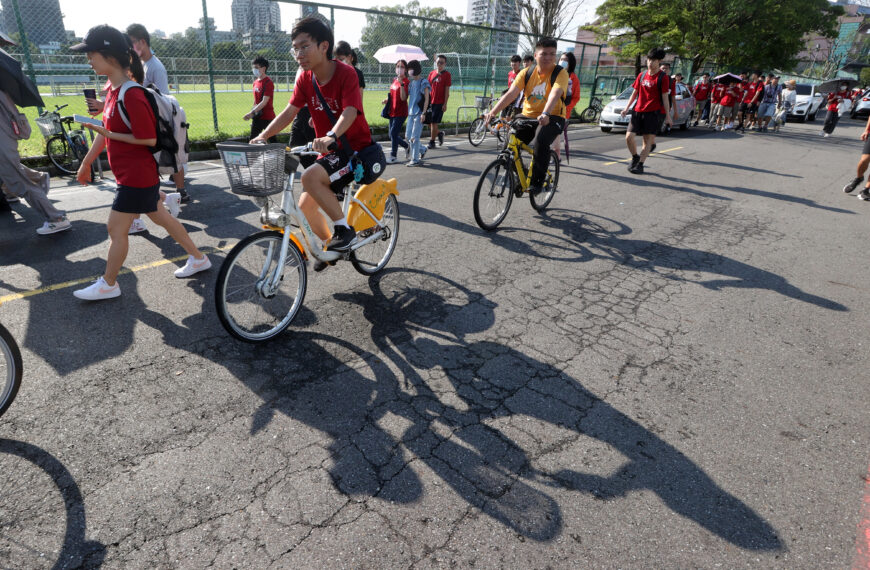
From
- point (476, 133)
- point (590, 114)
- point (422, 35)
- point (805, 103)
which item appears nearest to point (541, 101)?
point (476, 133)

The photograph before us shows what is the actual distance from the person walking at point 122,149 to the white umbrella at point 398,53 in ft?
33.8

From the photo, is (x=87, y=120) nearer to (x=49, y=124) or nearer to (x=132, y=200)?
(x=132, y=200)

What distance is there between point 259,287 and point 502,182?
11.8 feet

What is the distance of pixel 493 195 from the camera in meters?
5.96

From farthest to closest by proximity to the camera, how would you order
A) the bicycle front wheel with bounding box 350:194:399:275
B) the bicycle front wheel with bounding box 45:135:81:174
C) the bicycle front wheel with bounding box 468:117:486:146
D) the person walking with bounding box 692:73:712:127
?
the person walking with bounding box 692:73:712:127 < the bicycle front wheel with bounding box 468:117:486:146 < the bicycle front wheel with bounding box 45:135:81:174 < the bicycle front wheel with bounding box 350:194:399:275

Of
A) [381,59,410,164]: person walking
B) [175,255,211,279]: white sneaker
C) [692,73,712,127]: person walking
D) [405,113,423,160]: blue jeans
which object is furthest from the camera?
[692,73,712,127]: person walking

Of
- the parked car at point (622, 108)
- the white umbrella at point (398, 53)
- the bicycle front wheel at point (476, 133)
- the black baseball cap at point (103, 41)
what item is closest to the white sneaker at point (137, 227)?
the black baseball cap at point (103, 41)

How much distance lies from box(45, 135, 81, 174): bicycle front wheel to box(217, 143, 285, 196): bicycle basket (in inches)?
272

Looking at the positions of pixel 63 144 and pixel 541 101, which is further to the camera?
pixel 63 144

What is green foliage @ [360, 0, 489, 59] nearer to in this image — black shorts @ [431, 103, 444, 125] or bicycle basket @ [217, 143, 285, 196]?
black shorts @ [431, 103, 444, 125]

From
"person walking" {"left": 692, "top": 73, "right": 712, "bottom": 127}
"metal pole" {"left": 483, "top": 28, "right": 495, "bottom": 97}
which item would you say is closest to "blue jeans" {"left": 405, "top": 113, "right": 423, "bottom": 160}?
"metal pole" {"left": 483, "top": 28, "right": 495, "bottom": 97}

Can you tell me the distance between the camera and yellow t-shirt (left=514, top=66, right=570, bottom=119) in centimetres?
624

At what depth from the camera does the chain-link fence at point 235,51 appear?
8758 millimetres

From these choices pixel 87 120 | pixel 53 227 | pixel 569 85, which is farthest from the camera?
pixel 569 85
